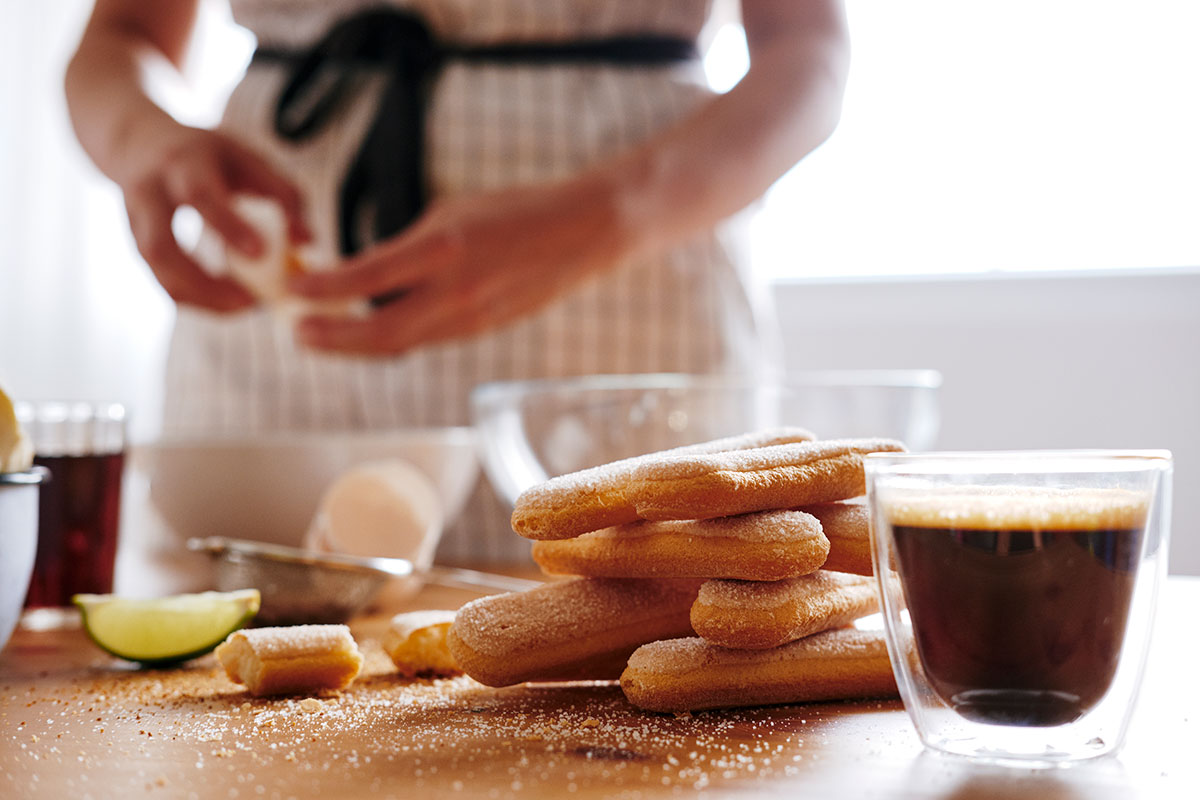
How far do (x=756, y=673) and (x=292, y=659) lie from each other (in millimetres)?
187

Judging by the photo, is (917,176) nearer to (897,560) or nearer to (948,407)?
(948,407)

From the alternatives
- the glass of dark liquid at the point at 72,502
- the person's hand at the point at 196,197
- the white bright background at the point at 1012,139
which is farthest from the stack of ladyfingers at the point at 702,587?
the white bright background at the point at 1012,139

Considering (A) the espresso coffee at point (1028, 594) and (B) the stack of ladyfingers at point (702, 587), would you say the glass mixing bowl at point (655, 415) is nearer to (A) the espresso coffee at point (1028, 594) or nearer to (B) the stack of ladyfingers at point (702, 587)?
(B) the stack of ladyfingers at point (702, 587)

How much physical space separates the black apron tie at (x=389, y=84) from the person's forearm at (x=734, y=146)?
17 cm

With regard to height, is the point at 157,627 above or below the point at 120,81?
below

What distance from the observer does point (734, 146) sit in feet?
3.25

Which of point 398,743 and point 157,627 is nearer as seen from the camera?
point 398,743

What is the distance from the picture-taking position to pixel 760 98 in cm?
101

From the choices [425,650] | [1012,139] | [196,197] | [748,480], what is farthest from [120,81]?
[1012,139]

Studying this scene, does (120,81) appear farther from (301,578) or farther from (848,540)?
(848,540)

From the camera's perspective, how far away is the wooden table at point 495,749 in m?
0.33

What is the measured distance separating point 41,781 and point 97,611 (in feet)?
0.69

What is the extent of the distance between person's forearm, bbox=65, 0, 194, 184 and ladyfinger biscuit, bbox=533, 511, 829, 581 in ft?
2.42

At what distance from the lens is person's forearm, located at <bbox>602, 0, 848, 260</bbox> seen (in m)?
0.97
